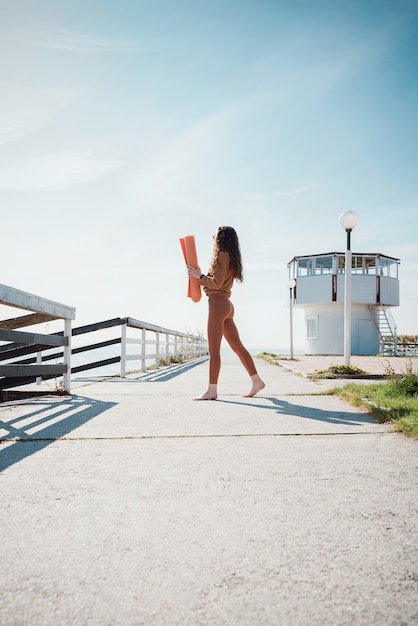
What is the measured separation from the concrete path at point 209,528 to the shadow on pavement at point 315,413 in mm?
412

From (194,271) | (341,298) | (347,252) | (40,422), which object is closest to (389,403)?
(194,271)

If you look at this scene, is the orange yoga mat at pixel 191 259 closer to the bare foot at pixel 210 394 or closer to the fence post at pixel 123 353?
the bare foot at pixel 210 394

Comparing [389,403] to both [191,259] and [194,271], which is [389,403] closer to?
[194,271]

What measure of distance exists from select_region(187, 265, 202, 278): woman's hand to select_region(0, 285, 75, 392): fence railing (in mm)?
1568

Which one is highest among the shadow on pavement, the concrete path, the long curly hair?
the long curly hair

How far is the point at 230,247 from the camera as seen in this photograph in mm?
5277

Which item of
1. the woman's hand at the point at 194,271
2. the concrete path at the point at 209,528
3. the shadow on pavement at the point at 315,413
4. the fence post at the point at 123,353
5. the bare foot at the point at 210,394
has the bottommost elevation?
the concrete path at the point at 209,528

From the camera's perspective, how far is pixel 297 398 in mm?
5273

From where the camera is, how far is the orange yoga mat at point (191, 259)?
18.0 ft

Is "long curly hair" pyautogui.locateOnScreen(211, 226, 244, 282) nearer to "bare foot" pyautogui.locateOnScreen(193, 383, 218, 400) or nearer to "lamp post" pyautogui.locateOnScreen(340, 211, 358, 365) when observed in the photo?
"bare foot" pyautogui.locateOnScreen(193, 383, 218, 400)

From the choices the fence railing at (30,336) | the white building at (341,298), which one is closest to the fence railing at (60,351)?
the fence railing at (30,336)

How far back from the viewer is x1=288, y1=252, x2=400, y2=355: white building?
28.3m

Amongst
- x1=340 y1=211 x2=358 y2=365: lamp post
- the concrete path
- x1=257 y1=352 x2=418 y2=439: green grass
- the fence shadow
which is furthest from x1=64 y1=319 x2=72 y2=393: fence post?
x1=340 y1=211 x2=358 y2=365: lamp post

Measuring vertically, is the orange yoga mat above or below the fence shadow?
above
